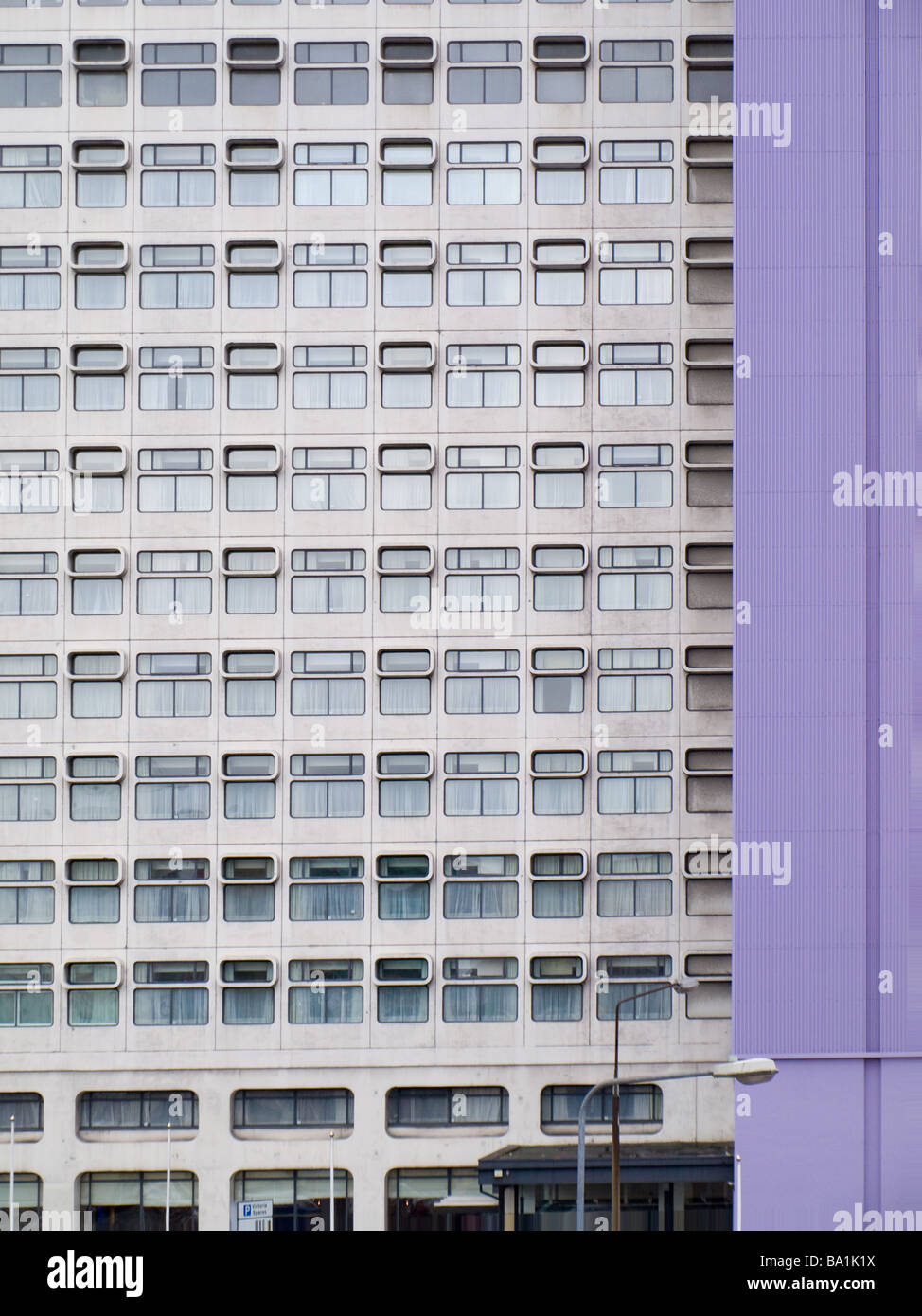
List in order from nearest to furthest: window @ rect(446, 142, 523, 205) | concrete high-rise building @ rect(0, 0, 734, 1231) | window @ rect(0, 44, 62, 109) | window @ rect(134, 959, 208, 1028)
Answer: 1. concrete high-rise building @ rect(0, 0, 734, 1231)
2. window @ rect(134, 959, 208, 1028)
3. window @ rect(446, 142, 523, 205)
4. window @ rect(0, 44, 62, 109)

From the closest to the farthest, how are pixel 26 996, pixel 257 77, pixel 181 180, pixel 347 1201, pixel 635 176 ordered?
pixel 347 1201, pixel 26 996, pixel 635 176, pixel 181 180, pixel 257 77

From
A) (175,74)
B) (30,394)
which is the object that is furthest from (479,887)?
(175,74)

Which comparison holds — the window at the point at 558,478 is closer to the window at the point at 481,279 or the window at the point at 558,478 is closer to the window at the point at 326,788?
the window at the point at 481,279

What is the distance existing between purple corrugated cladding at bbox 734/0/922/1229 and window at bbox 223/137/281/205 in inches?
383

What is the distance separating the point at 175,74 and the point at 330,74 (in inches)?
133

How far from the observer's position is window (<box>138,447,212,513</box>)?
1042 inches

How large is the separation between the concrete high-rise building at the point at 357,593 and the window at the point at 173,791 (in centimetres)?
7

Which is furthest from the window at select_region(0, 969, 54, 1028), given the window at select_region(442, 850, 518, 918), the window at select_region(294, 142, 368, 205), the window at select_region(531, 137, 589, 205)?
the window at select_region(531, 137, 589, 205)

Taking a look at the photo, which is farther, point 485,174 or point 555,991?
point 485,174

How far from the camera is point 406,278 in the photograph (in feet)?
86.6

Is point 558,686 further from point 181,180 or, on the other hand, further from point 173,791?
point 181,180

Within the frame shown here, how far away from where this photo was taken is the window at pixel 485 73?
86.6ft

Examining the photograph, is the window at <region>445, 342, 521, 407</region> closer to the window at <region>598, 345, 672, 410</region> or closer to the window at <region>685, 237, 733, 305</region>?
the window at <region>598, 345, 672, 410</region>
